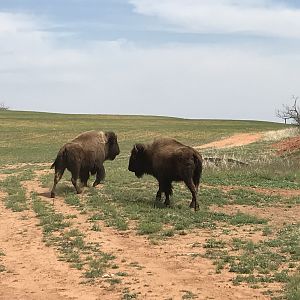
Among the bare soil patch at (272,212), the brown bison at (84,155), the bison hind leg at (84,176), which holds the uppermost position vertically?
the brown bison at (84,155)

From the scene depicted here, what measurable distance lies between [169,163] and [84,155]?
3673 mm

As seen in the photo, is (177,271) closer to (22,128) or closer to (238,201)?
(238,201)

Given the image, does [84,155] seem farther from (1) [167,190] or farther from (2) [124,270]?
(2) [124,270]

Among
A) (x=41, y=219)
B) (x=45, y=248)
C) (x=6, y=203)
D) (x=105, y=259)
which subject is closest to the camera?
(x=105, y=259)

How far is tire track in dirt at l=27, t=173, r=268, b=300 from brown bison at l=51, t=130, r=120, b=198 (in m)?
4.74

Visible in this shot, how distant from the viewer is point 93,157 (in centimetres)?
1772

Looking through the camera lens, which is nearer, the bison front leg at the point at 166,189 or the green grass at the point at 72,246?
the green grass at the point at 72,246

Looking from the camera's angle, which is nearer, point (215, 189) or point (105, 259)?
Answer: point (105, 259)

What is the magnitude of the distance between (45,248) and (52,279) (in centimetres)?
204

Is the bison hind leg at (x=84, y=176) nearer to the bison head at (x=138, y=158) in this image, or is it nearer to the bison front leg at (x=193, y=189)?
the bison head at (x=138, y=158)

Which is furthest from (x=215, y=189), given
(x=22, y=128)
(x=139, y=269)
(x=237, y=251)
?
(x=22, y=128)

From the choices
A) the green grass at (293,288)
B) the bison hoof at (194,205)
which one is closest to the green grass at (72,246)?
the green grass at (293,288)

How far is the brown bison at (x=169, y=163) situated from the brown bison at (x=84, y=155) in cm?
184

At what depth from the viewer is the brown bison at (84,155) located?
54.9 ft
